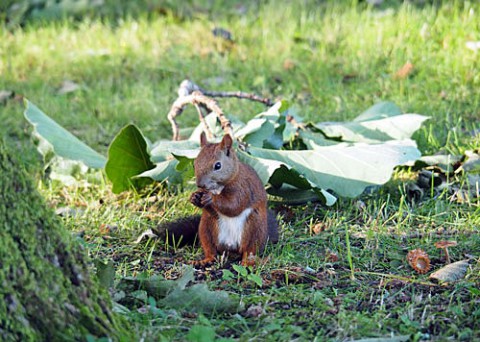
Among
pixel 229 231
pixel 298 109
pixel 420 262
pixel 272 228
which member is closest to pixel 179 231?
pixel 229 231

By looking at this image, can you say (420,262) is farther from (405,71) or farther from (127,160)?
(405,71)

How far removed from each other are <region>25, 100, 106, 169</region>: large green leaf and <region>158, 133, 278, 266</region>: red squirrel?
110cm

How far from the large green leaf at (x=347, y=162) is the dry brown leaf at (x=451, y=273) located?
0.79m

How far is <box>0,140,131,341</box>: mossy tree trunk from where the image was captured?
6.53 ft

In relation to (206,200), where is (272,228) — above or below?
below

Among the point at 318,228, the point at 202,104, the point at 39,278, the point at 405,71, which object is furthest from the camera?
the point at 405,71

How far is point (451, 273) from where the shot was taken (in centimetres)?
289

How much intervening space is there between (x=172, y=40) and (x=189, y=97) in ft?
8.56

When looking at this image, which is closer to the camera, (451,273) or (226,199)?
(451,273)

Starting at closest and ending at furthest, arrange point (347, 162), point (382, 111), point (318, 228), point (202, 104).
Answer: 1. point (318, 228)
2. point (347, 162)
3. point (202, 104)
4. point (382, 111)

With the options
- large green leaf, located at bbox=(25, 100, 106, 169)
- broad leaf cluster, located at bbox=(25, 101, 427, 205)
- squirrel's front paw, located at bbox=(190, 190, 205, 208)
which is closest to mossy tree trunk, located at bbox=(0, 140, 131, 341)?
squirrel's front paw, located at bbox=(190, 190, 205, 208)

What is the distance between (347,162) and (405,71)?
2.02 metres

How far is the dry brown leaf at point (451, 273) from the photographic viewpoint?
2.85 metres

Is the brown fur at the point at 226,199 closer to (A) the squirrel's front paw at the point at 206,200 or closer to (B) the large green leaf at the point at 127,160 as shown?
(A) the squirrel's front paw at the point at 206,200
